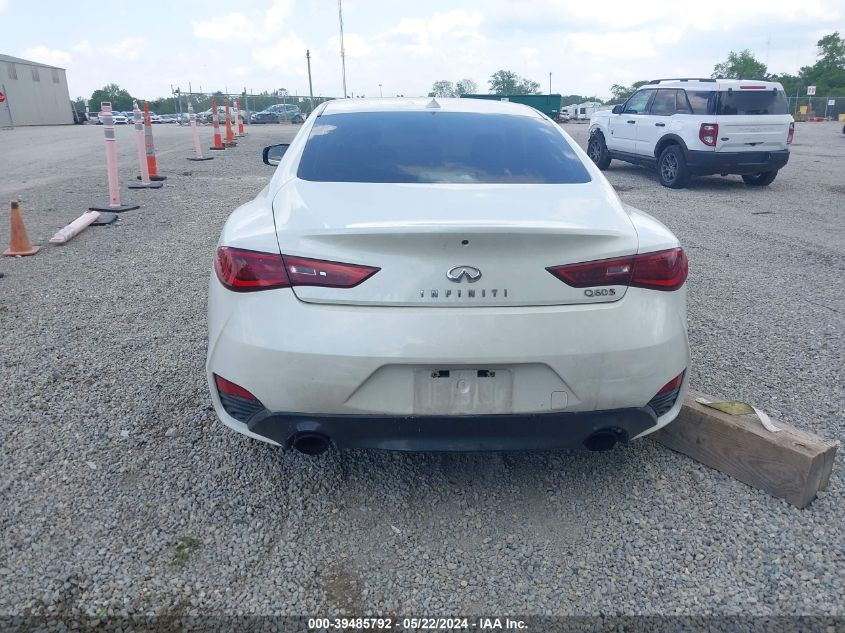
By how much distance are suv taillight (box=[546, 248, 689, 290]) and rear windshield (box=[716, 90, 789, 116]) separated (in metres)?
10.6

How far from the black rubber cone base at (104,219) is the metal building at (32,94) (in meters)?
35.7

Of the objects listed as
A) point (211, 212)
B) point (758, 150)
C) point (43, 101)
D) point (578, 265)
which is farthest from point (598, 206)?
point (43, 101)

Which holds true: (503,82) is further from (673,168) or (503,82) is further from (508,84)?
(673,168)

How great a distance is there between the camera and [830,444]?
9.50 feet

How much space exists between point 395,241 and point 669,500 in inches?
63.4

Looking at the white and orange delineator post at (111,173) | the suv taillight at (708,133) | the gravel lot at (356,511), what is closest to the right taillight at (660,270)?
the gravel lot at (356,511)

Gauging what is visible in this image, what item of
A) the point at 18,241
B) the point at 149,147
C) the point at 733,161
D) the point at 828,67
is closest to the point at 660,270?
the point at 18,241

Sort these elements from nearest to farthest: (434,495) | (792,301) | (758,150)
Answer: (434,495)
(792,301)
(758,150)

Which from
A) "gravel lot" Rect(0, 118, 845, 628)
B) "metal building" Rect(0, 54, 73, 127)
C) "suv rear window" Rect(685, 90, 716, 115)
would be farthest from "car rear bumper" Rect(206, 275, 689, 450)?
"metal building" Rect(0, 54, 73, 127)

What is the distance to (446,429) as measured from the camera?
2549 millimetres

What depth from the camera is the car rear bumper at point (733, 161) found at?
473 inches

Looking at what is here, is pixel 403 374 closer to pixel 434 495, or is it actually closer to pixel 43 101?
pixel 434 495

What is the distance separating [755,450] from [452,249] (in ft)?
5.30

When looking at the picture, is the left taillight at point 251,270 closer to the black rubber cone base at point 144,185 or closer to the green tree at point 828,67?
the black rubber cone base at point 144,185
